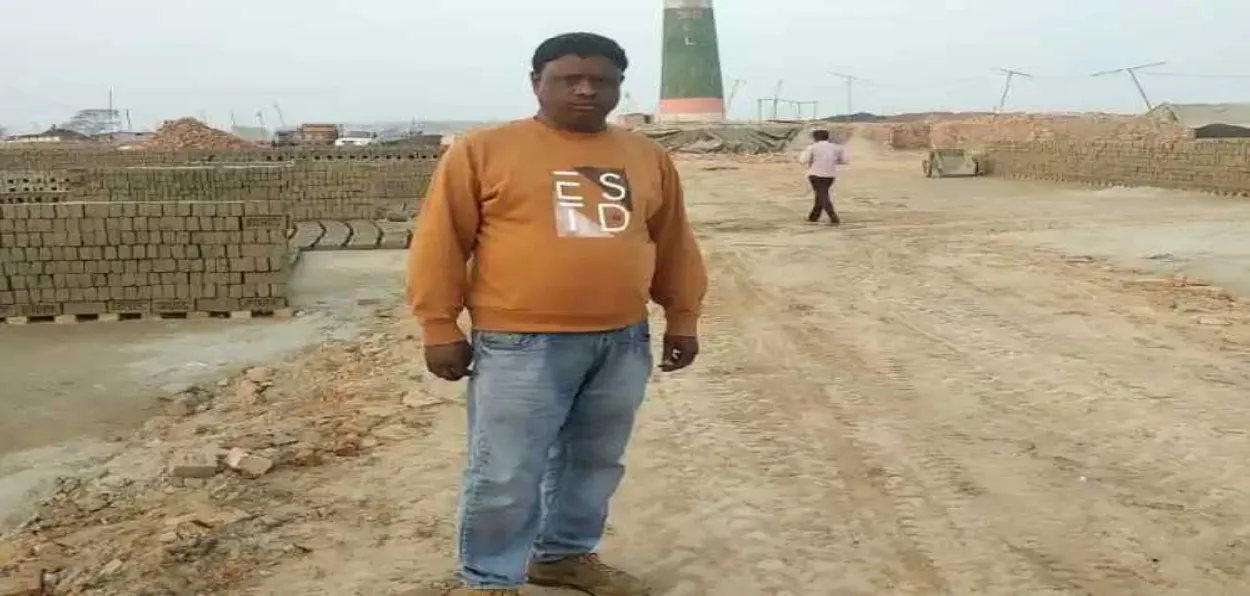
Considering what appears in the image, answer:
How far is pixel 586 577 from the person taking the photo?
10.8ft

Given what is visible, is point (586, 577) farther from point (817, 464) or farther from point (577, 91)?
point (817, 464)

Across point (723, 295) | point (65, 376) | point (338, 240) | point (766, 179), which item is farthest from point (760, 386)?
point (766, 179)

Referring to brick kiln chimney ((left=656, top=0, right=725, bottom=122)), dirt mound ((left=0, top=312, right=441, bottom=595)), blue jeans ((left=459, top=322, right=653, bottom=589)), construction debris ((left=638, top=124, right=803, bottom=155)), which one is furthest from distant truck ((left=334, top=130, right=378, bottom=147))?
blue jeans ((left=459, top=322, right=653, bottom=589))

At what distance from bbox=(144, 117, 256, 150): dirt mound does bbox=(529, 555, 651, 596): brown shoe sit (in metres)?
28.3

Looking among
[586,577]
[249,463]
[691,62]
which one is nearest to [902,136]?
[691,62]

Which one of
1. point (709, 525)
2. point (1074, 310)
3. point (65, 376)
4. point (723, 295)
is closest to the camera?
point (709, 525)

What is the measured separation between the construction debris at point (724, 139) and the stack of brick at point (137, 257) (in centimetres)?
3656

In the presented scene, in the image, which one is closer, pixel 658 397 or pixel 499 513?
pixel 499 513

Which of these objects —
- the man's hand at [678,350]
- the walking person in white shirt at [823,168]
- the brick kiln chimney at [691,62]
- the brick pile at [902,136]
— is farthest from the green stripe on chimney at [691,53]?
the man's hand at [678,350]

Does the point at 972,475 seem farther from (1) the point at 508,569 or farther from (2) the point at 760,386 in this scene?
(1) the point at 508,569

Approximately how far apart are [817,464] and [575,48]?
7.72 ft

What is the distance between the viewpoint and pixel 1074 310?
805cm

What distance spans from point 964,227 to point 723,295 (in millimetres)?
5971

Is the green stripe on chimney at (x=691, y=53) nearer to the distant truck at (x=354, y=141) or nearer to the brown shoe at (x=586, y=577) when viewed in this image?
the distant truck at (x=354, y=141)
